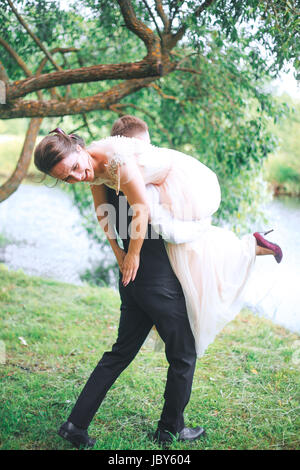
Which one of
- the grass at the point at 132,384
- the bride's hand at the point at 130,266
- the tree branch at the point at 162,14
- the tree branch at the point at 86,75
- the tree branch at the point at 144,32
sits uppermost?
the tree branch at the point at 162,14

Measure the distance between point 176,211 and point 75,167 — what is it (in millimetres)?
518

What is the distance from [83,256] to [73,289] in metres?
3.63

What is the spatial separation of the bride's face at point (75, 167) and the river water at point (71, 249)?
273cm

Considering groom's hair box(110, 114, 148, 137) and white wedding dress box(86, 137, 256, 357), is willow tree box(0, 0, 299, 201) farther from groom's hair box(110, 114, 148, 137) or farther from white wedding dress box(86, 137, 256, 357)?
white wedding dress box(86, 137, 256, 357)

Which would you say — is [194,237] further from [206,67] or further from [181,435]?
[206,67]

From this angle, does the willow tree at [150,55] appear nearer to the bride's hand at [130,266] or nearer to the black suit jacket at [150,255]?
the black suit jacket at [150,255]

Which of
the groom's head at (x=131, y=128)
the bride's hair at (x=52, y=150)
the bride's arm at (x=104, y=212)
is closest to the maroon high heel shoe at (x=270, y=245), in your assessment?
the bride's arm at (x=104, y=212)

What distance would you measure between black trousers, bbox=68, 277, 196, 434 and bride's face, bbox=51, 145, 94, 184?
0.58 m

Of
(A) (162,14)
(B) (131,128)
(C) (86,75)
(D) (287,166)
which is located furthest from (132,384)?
(D) (287,166)

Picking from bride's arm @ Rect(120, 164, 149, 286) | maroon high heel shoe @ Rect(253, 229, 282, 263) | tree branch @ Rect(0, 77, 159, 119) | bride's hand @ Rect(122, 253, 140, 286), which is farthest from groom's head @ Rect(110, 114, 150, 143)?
tree branch @ Rect(0, 77, 159, 119)

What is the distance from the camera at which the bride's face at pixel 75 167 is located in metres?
1.92

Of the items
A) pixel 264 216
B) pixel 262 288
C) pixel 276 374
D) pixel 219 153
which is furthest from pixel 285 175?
pixel 276 374

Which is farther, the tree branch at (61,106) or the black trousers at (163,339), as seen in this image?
the tree branch at (61,106)

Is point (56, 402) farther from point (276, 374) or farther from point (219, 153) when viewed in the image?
point (219, 153)
